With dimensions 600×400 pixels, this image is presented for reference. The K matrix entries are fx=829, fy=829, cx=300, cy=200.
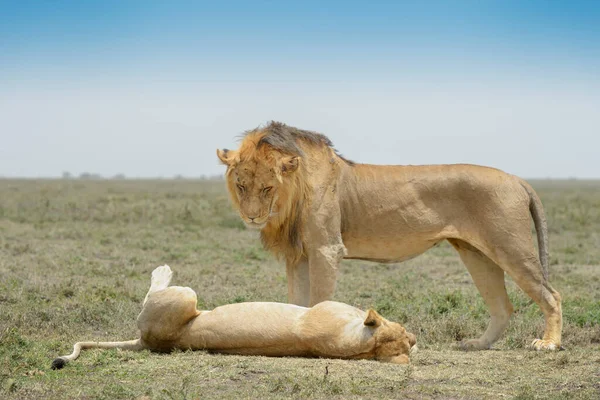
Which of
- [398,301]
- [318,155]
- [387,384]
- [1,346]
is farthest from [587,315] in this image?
[1,346]

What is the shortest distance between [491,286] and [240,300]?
3.26 metres

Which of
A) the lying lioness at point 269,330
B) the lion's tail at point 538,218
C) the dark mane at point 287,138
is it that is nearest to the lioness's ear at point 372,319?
the lying lioness at point 269,330

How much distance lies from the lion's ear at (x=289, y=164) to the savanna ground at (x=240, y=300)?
1.88 meters

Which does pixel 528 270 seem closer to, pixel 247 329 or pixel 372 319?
pixel 372 319

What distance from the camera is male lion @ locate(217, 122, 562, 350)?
7.75 m

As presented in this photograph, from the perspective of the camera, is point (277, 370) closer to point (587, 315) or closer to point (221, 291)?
point (587, 315)

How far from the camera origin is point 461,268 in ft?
50.9

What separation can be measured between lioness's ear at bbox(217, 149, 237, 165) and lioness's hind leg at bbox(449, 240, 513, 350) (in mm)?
2515

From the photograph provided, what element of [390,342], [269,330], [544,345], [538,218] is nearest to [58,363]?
[269,330]

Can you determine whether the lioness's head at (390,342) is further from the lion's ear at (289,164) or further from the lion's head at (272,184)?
the lion's ear at (289,164)

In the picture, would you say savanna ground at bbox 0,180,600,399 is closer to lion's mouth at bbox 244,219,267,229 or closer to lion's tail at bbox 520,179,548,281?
lion's tail at bbox 520,179,548,281

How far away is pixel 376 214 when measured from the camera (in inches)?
330

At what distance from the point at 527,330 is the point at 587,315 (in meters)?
1.08

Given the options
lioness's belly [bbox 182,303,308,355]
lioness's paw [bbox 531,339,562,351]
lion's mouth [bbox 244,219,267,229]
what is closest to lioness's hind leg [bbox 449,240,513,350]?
lioness's paw [bbox 531,339,562,351]
